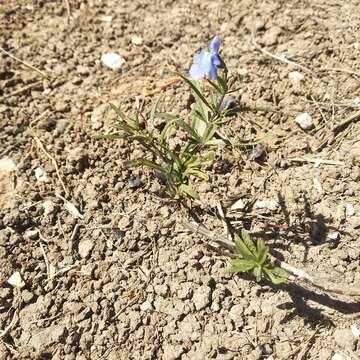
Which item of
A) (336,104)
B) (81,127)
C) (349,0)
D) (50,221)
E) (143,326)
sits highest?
(349,0)

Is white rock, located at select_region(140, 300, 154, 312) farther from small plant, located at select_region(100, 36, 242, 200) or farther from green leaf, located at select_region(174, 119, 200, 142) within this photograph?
green leaf, located at select_region(174, 119, 200, 142)

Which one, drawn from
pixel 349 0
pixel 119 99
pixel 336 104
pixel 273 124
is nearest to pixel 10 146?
pixel 119 99

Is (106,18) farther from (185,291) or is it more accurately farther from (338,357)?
(338,357)

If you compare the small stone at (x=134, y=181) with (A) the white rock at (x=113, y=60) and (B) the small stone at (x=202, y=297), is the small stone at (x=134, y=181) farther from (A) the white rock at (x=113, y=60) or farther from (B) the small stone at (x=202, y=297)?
(A) the white rock at (x=113, y=60)

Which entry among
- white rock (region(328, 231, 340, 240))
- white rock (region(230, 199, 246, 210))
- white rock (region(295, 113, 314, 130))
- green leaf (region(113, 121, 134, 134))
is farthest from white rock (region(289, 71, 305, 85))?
green leaf (region(113, 121, 134, 134))

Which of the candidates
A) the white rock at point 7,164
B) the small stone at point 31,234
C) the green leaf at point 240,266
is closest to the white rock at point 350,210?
the green leaf at point 240,266

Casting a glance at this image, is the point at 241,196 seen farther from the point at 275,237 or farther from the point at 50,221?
the point at 50,221

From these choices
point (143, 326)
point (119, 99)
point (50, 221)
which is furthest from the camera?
point (119, 99)
